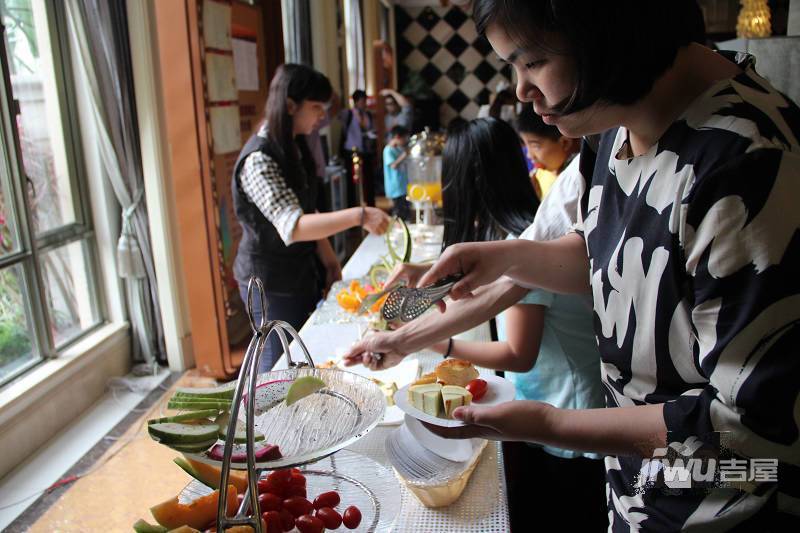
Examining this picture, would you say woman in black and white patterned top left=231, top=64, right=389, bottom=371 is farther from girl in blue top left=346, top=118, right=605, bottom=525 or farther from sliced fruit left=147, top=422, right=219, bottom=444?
sliced fruit left=147, top=422, right=219, bottom=444

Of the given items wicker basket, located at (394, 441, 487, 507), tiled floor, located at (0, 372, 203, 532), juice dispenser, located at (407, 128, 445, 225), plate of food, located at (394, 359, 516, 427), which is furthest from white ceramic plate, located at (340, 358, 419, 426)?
juice dispenser, located at (407, 128, 445, 225)

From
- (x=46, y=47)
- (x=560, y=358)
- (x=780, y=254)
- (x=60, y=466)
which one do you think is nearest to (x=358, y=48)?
(x=46, y=47)

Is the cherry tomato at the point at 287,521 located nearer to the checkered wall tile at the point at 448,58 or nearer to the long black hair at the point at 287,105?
the long black hair at the point at 287,105

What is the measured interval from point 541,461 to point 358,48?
6886 mm

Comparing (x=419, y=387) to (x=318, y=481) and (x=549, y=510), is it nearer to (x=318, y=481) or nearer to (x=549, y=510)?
(x=318, y=481)

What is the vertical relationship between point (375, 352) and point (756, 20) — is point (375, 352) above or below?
below

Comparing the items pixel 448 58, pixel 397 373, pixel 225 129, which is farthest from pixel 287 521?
pixel 448 58

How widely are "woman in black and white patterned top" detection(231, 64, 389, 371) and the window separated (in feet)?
2.74

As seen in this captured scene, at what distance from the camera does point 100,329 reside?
308cm

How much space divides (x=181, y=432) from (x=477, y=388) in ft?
1.73

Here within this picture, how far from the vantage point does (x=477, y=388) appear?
A: 111 cm

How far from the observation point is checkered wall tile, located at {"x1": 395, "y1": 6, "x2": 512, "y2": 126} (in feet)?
33.3

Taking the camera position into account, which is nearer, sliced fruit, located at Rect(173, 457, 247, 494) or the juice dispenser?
sliced fruit, located at Rect(173, 457, 247, 494)

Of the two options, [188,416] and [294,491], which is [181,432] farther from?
[294,491]
